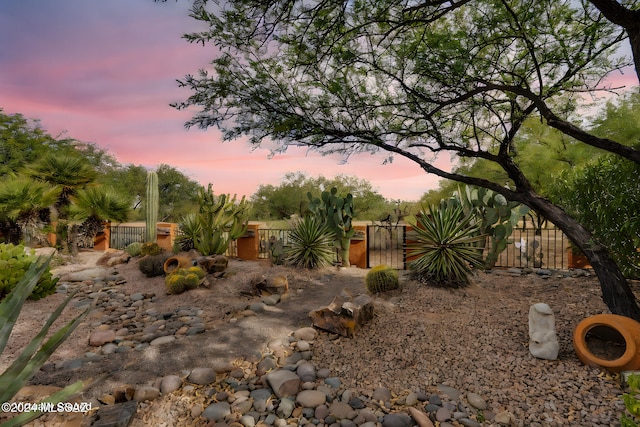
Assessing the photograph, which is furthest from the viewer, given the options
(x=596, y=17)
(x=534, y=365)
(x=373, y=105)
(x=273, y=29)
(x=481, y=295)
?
(x=481, y=295)

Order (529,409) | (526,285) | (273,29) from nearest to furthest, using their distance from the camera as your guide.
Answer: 1. (529,409)
2. (273,29)
3. (526,285)

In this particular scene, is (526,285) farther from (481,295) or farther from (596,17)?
(596,17)

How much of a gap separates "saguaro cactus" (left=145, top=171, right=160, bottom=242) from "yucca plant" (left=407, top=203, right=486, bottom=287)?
33.6 ft

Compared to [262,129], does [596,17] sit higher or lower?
higher

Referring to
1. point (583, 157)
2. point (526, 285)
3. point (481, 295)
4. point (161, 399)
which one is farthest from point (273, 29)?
point (583, 157)

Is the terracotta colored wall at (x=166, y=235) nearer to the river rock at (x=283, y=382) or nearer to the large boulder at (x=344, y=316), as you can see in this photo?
the large boulder at (x=344, y=316)

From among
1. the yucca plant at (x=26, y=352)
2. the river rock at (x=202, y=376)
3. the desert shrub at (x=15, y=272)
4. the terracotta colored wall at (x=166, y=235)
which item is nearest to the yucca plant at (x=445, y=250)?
the river rock at (x=202, y=376)

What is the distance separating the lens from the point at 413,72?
5.43 metres

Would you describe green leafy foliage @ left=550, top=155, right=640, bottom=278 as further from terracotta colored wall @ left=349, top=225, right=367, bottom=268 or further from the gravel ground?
terracotta colored wall @ left=349, top=225, right=367, bottom=268

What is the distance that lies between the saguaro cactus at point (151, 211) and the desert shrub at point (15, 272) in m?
5.82

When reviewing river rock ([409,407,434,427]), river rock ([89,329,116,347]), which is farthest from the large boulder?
river rock ([89,329,116,347])

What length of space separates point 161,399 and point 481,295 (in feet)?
17.6

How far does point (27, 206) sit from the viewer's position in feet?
41.5

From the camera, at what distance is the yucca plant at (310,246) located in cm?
953
